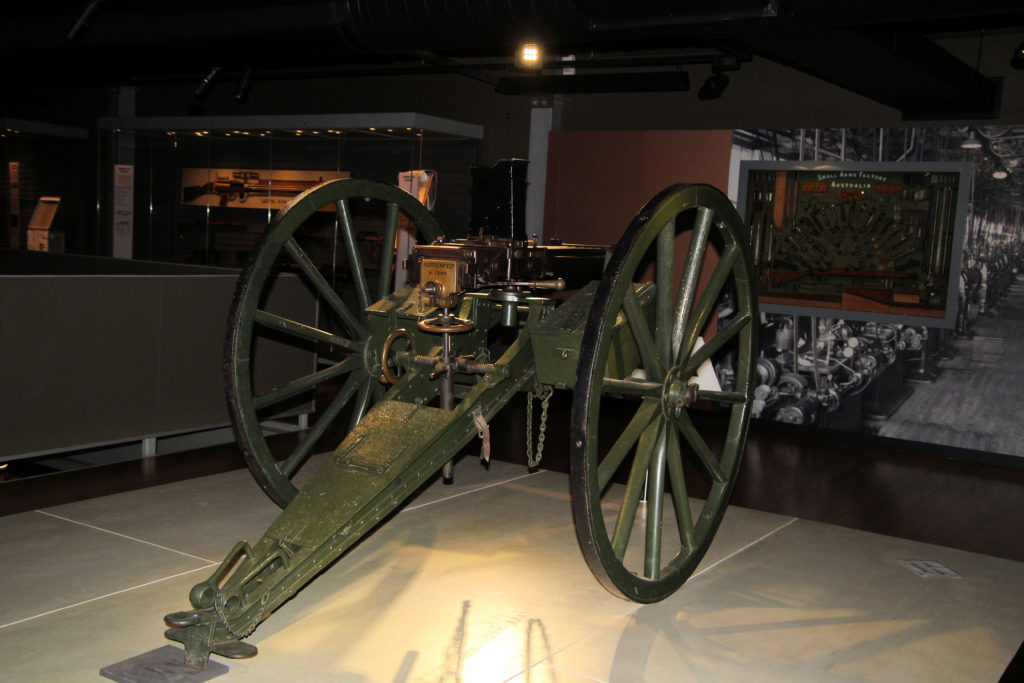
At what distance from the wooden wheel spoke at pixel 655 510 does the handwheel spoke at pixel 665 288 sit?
9.4 inches

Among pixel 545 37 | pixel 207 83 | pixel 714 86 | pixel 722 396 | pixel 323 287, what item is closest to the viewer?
pixel 722 396

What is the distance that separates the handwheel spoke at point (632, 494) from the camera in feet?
9.47

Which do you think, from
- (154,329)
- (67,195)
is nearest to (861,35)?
(154,329)

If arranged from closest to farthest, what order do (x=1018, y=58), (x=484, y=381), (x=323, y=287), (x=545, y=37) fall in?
(x=484, y=381) < (x=323, y=287) < (x=545, y=37) < (x=1018, y=58)

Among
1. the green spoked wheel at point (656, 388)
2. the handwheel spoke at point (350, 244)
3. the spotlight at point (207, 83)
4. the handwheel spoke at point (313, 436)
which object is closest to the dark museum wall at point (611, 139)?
the spotlight at point (207, 83)

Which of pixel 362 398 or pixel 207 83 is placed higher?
pixel 207 83

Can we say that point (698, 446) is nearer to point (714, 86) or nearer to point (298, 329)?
point (298, 329)

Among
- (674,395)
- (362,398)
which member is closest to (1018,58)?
(674,395)

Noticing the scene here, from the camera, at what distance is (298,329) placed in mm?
3545

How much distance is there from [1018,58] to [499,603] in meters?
4.66

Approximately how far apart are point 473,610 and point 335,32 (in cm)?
313

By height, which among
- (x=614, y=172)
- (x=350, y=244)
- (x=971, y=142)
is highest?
(x=971, y=142)

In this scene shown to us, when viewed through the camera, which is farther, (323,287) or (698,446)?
(323,287)

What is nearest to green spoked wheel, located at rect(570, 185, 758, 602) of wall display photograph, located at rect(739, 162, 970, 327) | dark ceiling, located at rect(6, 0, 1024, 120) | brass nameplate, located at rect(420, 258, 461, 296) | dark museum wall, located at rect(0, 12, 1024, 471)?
brass nameplate, located at rect(420, 258, 461, 296)
